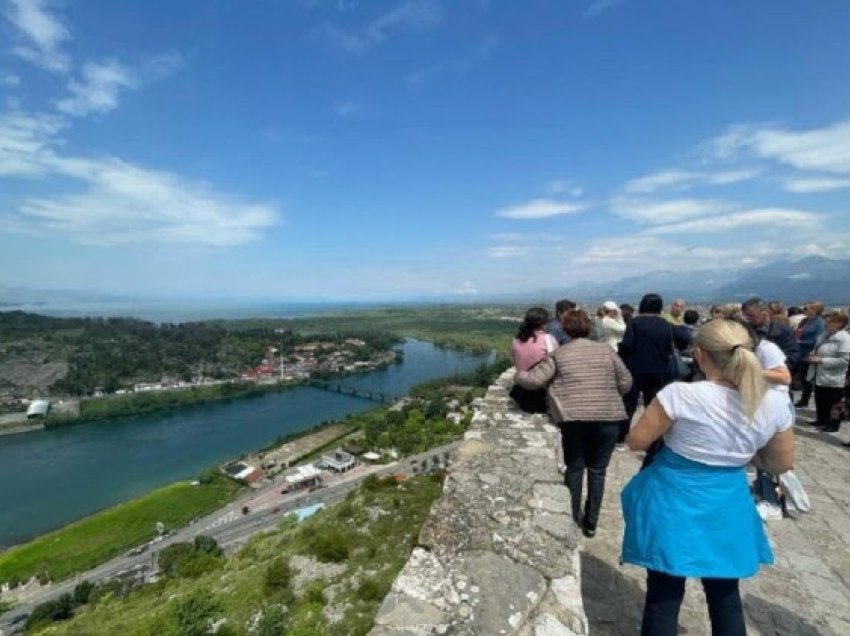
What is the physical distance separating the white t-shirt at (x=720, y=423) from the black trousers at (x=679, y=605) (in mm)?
567

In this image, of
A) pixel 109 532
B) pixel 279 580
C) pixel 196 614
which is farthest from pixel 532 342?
pixel 109 532

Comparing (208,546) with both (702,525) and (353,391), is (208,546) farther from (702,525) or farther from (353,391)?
(353,391)

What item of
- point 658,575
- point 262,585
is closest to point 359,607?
point 262,585

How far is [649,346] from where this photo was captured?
16.1 ft

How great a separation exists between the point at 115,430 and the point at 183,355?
47478 mm

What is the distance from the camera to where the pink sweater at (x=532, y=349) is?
3896 millimetres

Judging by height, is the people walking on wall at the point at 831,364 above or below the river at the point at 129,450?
above

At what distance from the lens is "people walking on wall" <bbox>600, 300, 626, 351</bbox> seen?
614 centimetres

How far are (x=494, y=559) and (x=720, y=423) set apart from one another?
1328 millimetres

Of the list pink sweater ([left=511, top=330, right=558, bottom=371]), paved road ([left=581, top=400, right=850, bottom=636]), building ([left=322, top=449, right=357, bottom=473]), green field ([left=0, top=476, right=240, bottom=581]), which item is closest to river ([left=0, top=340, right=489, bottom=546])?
green field ([left=0, top=476, right=240, bottom=581])

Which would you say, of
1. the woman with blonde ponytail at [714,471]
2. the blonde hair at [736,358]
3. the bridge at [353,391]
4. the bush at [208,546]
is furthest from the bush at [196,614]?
the bridge at [353,391]

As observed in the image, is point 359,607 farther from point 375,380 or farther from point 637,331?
point 375,380

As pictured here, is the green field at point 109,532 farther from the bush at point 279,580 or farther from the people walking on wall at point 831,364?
the people walking on wall at point 831,364

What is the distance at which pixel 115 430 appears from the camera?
56.2 m
